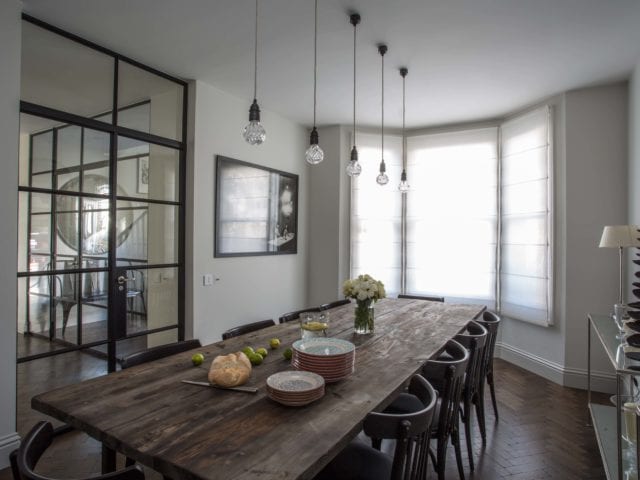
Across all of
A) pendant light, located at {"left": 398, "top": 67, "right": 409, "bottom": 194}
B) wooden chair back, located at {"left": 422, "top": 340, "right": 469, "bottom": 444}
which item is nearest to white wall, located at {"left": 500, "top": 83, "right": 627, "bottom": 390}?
pendant light, located at {"left": 398, "top": 67, "right": 409, "bottom": 194}

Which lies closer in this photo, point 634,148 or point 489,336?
point 489,336

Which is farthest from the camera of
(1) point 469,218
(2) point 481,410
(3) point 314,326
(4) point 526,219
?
(1) point 469,218

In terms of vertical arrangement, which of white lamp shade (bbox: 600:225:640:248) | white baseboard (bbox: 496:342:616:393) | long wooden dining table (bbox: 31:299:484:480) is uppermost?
white lamp shade (bbox: 600:225:640:248)

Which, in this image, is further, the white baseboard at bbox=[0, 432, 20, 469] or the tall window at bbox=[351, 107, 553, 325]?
the tall window at bbox=[351, 107, 553, 325]

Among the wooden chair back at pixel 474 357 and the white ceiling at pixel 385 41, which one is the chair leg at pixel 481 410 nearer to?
the wooden chair back at pixel 474 357

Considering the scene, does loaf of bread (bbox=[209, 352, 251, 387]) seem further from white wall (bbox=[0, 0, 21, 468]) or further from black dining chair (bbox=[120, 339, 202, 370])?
white wall (bbox=[0, 0, 21, 468])

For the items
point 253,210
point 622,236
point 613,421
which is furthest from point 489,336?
point 253,210

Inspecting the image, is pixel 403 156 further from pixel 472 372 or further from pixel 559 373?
pixel 472 372

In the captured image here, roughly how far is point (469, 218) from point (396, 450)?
4.03 m

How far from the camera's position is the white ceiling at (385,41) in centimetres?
249

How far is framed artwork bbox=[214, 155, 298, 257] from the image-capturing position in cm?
392

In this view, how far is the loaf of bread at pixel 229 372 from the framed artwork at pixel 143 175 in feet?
7.75

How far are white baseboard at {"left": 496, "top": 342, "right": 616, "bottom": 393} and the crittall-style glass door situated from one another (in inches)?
150

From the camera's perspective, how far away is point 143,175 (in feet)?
11.0
